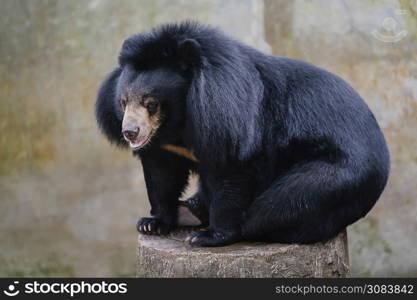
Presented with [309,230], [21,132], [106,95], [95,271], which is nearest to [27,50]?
[21,132]

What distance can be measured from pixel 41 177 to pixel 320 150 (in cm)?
413

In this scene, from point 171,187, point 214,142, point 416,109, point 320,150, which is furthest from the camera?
point 416,109

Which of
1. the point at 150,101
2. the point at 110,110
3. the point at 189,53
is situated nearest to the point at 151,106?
the point at 150,101

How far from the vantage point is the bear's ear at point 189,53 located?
13.3 ft

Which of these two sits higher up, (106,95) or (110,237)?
(106,95)

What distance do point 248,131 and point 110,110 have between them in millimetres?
914

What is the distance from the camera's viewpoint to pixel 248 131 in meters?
4.14

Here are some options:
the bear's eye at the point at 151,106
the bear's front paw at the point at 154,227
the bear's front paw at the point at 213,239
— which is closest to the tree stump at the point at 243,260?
the bear's front paw at the point at 213,239

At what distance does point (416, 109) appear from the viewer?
7.29 meters

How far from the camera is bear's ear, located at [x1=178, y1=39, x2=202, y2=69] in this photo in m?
4.05

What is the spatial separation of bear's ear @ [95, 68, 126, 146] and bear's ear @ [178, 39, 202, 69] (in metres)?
0.48

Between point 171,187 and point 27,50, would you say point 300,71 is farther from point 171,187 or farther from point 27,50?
point 27,50

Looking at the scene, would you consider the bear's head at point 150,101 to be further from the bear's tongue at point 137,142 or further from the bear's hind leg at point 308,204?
the bear's hind leg at point 308,204

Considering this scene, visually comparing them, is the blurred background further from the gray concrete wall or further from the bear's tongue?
the bear's tongue
